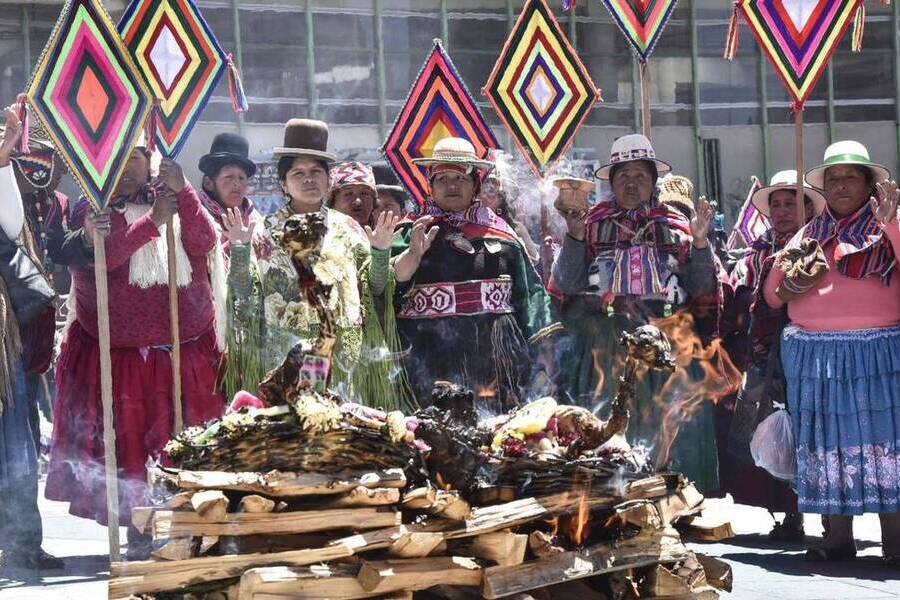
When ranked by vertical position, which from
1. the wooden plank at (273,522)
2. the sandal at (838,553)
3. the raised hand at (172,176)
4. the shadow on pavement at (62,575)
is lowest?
the sandal at (838,553)

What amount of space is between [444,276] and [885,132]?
16456mm

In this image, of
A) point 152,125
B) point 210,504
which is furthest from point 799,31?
point 210,504

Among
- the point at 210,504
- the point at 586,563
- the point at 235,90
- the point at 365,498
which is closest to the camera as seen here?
the point at 210,504

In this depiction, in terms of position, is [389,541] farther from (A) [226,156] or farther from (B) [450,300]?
(A) [226,156]

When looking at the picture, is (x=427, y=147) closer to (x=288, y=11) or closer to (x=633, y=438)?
(x=633, y=438)

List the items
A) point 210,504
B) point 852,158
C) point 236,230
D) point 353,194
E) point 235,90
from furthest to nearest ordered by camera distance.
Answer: point 235,90 < point 353,194 < point 852,158 < point 236,230 < point 210,504

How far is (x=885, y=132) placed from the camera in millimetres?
21812

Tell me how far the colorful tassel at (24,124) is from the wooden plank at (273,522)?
2.74 m

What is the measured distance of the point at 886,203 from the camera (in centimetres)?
683

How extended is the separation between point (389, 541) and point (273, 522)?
1.11 feet

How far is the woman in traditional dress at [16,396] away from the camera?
6.77 metres

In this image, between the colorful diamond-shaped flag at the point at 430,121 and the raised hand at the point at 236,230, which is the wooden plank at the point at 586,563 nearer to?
the raised hand at the point at 236,230

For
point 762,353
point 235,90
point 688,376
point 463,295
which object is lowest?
point 688,376

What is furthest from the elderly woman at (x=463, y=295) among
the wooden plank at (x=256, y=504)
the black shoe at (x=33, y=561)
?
the wooden plank at (x=256, y=504)
